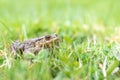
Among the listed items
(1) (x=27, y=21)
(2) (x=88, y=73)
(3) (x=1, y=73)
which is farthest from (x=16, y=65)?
(1) (x=27, y=21)

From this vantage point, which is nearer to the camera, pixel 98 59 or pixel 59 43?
pixel 98 59

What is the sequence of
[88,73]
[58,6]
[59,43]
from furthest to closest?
[58,6]
[59,43]
[88,73]

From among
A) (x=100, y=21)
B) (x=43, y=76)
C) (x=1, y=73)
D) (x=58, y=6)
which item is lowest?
(x=43, y=76)

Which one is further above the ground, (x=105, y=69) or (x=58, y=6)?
(x=58, y=6)

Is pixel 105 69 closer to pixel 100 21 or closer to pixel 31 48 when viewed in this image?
pixel 31 48

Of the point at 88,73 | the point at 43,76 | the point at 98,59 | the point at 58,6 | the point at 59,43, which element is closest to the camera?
the point at 43,76

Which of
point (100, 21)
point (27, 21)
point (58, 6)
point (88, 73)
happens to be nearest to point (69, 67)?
point (88, 73)

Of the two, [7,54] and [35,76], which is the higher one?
[7,54]

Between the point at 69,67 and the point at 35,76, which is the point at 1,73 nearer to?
the point at 35,76

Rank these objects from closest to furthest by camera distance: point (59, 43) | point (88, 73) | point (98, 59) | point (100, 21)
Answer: point (88, 73) → point (98, 59) → point (59, 43) → point (100, 21)
